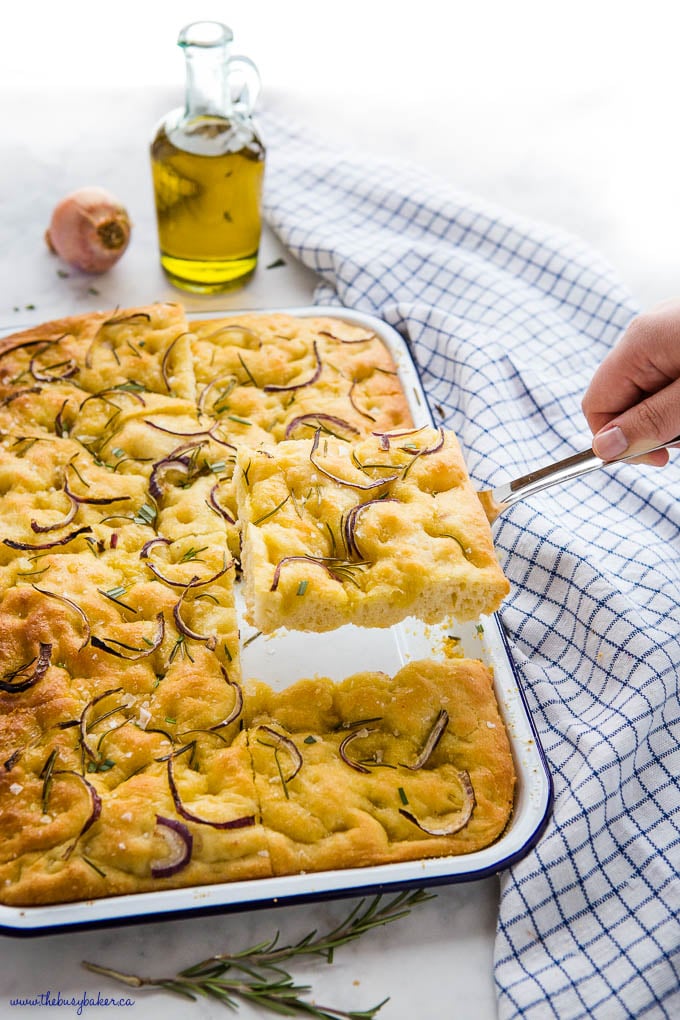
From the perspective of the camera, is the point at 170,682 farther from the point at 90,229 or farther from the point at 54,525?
the point at 90,229

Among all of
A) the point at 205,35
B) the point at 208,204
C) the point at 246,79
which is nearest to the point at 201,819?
the point at 208,204

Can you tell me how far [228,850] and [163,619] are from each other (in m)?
0.82

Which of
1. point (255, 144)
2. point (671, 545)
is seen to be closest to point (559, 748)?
point (671, 545)

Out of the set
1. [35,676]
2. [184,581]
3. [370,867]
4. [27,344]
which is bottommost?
[370,867]

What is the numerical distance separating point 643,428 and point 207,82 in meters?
2.66

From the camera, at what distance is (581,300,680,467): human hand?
3.46 metres

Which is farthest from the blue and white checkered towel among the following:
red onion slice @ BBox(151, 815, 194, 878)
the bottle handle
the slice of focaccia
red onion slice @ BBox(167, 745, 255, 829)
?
red onion slice @ BBox(151, 815, 194, 878)

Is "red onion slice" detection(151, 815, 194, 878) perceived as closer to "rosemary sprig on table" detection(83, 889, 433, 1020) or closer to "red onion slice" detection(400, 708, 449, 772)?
"rosemary sprig on table" detection(83, 889, 433, 1020)

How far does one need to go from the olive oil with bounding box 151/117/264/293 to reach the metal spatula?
2.02 metres

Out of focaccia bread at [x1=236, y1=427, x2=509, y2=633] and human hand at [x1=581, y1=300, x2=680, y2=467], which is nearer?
focaccia bread at [x1=236, y1=427, x2=509, y2=633]

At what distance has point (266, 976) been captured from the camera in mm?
2920

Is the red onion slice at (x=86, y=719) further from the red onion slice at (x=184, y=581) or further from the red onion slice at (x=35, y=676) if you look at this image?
the red onion slice at (x=184, y=581)

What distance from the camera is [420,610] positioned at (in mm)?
3285

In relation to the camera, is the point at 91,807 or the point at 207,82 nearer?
the point at 91,807
